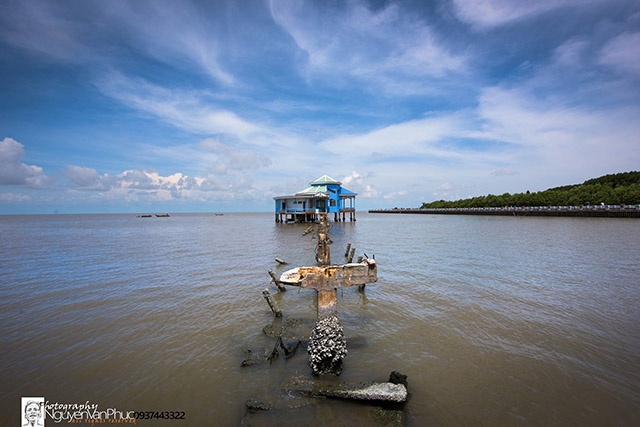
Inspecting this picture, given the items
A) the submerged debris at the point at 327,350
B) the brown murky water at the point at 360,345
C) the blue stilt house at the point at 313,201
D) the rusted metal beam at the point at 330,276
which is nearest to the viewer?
the brown murky water at the point at 360,345

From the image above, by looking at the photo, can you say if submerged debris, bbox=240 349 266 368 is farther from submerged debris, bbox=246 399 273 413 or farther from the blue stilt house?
the blue stilt house

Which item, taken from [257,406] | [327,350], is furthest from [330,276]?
[257,406]

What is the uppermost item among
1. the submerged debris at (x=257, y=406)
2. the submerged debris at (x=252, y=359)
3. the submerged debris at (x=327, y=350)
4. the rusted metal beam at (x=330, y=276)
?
the rusted metal beam at (x=330, y=276)

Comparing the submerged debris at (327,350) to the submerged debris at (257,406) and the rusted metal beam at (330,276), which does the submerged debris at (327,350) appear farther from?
the submerged debris at (257,406)

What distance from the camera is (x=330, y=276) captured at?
6.25 metres

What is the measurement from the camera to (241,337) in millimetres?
7344

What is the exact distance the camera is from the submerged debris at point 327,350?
17.4 feet

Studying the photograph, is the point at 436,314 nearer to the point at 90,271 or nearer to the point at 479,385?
the point at 479,385

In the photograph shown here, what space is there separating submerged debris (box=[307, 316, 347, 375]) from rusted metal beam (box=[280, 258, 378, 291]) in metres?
0.98

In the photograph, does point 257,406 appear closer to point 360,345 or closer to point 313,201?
point 360,345

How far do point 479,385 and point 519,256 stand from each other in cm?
1625

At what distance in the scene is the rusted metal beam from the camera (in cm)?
617

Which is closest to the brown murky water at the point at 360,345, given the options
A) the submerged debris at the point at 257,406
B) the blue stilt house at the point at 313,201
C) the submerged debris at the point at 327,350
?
the submerged debris at the point at 257,406

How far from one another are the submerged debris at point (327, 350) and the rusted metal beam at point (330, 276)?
3.20 ft
